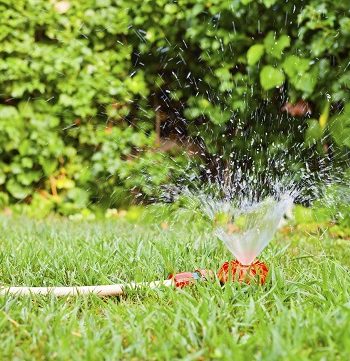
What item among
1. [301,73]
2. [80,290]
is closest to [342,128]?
[301,73]

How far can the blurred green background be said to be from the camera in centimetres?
391

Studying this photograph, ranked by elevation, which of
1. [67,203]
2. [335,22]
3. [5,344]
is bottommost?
[67,203]

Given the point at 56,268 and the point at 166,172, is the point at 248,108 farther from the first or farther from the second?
the point at 56,268

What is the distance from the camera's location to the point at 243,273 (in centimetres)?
220

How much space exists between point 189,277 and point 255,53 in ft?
6.09

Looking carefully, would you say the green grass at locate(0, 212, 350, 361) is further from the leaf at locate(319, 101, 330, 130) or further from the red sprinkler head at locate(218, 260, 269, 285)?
the leaf at locate(319, 101, 330, 130)

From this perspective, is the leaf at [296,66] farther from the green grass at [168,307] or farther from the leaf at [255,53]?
the green grass at [168,307]

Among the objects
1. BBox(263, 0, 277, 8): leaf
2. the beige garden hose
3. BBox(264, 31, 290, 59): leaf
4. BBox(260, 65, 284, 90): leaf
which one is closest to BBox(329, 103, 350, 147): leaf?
BBox(260, 65, 284, 90): leaf

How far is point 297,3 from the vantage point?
386 centimetres

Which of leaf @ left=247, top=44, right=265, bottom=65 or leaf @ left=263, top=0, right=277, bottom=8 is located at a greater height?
leaf @ left=263, top=0, right=277, bottom=8

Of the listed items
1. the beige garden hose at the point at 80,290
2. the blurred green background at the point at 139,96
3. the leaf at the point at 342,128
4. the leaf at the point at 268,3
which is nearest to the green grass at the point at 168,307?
the beige garden hose at the point at 80,290

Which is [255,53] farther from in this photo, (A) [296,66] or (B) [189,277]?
(B) [189,277]

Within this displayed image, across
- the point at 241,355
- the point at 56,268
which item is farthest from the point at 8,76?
the point at 241,355

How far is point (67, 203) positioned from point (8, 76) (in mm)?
835
